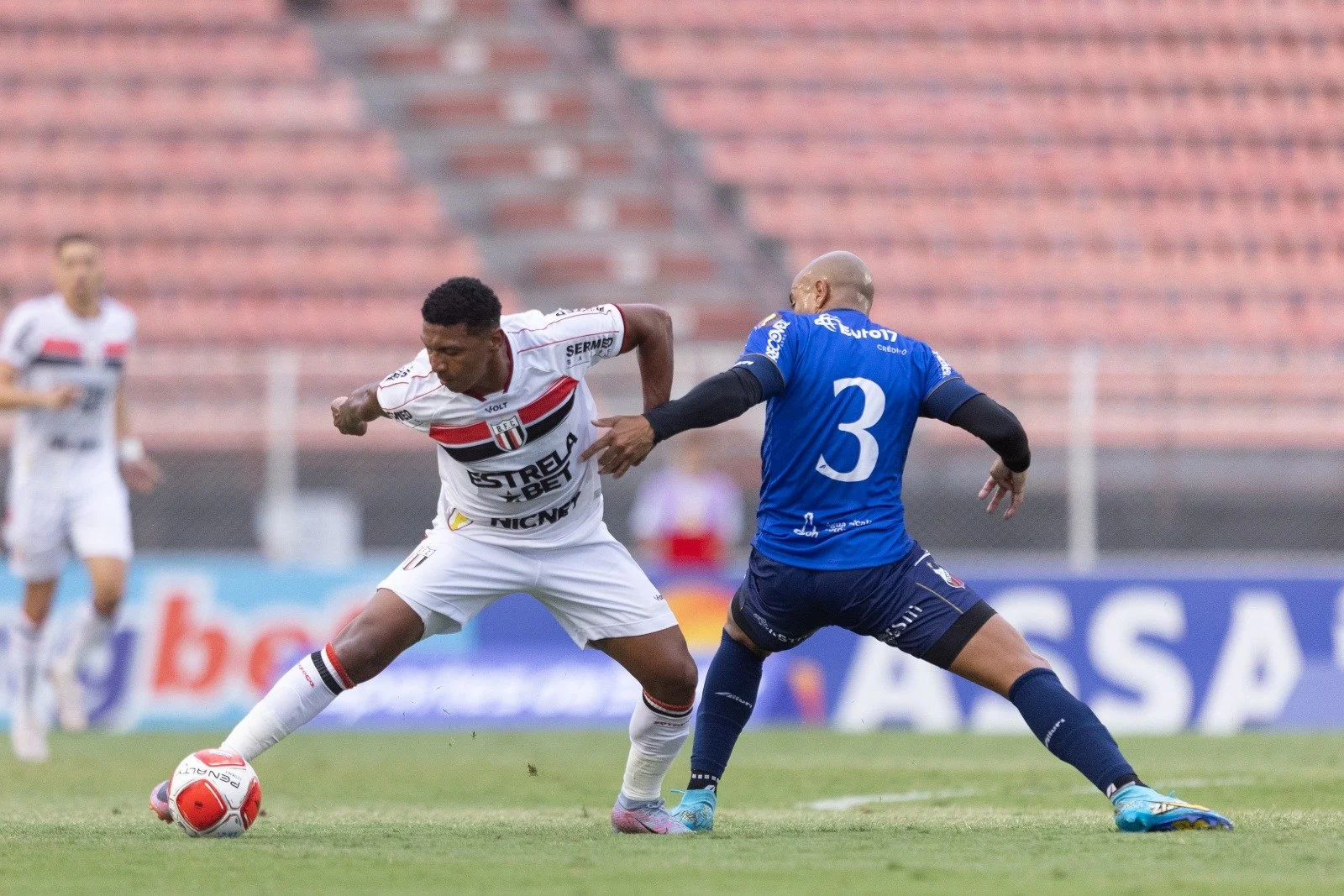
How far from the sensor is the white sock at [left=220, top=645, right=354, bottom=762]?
6414 millimetres

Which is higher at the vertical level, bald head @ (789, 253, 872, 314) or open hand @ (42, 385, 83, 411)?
bald head @ (789, 253, 872, 314)

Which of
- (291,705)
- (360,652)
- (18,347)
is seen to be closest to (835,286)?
(360,652)

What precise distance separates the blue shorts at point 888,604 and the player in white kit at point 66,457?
17.2ft

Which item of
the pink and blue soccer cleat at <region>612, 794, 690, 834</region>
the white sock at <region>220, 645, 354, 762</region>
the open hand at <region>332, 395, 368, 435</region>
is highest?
the open hand at <region>332, 395, 368, 435</region>

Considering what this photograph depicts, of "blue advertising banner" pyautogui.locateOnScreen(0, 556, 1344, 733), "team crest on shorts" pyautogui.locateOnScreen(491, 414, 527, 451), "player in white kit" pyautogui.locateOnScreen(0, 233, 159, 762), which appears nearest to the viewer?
"team crest on shorts" pyautogui.locateOnScreen(491, 414, 527, 451)

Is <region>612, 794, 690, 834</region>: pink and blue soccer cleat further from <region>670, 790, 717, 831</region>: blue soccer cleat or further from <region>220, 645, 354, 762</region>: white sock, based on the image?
<region>220, 645, 354, 762</region>: white sock

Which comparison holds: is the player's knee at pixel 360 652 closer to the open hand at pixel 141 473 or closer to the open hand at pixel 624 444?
the open hand at pixel 624 444

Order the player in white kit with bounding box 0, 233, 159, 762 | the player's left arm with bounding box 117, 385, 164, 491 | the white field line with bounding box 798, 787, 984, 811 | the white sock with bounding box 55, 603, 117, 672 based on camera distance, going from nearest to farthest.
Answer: the white field line with bounding box 798, 787, 984, 811
the player in white kit with bounding box 0, 233, 159, 762
the player's left arm with bounding box 117, 385, 164, 491
the white sock with bounding box 55, 603, 117, 672

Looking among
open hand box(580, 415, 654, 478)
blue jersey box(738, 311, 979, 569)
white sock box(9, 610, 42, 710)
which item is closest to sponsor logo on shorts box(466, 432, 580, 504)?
open hand box(580, 415, 654, 478)

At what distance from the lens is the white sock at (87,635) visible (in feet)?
36.0

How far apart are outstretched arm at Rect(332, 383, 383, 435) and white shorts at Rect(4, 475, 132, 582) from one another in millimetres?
4669

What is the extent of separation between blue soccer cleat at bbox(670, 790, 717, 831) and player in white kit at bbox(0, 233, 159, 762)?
4.90 meters

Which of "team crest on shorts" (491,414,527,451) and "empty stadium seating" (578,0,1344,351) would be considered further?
"empty stadium seating" (578,0,1344,351)

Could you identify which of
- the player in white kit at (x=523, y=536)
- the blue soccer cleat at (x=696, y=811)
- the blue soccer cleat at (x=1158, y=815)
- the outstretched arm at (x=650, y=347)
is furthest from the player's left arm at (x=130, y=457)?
the blue soccer cleat at (x=1158, y=815)
